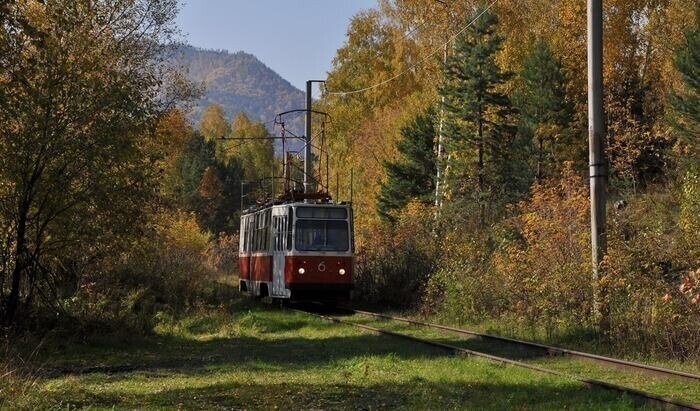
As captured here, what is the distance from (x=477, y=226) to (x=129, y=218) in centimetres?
1508

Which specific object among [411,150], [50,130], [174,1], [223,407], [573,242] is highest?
[174,1]

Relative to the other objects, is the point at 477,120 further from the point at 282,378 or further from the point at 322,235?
the point at 282,378

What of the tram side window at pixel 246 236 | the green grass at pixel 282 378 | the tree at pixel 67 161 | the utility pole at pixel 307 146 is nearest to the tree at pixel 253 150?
the utility pole at pixel 307 146

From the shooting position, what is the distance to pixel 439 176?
35.0 m

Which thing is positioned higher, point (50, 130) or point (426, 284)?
point (50, 130)

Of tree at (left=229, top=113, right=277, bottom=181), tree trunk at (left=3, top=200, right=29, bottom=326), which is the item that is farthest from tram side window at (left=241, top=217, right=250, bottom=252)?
tree at (left=229, top=113, right=277, bottom=181)

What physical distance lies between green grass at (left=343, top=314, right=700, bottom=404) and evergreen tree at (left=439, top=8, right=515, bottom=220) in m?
14.5

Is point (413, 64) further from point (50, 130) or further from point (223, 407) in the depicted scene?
point (223, 407)

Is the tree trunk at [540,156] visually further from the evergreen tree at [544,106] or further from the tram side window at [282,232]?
the tram side window at [282,232]

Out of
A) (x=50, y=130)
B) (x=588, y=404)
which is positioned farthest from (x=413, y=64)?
(x=588, y=404)

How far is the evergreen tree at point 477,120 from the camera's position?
32312mm

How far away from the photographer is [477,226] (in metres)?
28.9

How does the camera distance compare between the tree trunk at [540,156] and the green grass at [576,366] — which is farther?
the tree trunk at [540,156]

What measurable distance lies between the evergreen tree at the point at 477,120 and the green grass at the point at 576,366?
14.5 m
